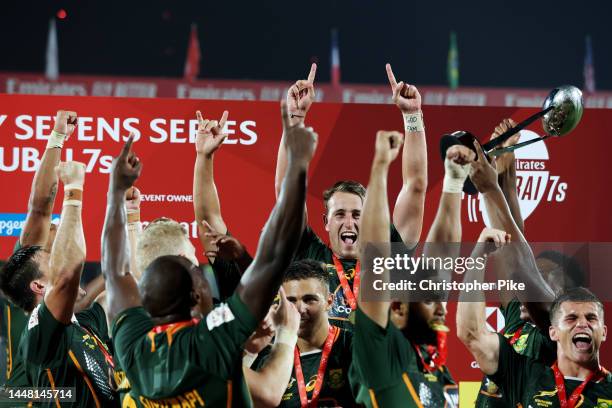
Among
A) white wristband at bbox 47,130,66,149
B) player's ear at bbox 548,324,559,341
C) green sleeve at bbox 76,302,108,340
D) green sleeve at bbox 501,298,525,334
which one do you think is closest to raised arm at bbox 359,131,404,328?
player's ear at bbox 548,324,559,341

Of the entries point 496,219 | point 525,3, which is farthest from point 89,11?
point 496,219

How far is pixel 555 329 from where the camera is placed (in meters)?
5.34

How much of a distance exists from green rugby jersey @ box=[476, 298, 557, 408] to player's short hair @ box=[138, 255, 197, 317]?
2488 millimetres

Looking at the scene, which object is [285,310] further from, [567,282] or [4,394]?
[567,282]

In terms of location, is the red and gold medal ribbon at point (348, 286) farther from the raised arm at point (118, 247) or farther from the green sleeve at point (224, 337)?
the green sleeve at point (224, 337)

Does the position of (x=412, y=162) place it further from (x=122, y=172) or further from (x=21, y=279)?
(x=21, y=279)

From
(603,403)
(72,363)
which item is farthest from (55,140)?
(603,403)

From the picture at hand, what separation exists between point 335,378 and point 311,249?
0.98 meters

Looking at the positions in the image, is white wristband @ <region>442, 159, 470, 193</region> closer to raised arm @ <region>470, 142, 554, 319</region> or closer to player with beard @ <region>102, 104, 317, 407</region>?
raised arm @ <region>470, 142, 554, 319</region>

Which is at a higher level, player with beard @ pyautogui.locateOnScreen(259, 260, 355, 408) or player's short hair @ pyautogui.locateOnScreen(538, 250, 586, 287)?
player's short hair @ pyautogui.locateOnScreen(538, 250, 586, 287)

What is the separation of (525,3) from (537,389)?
25.6 metres

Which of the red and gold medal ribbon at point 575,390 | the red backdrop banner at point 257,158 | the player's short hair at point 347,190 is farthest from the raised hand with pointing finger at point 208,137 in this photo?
the red and gold medal ribbon at point 575,390

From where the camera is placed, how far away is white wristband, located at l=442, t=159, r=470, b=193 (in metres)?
5.03

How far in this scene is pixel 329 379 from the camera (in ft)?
16.9
